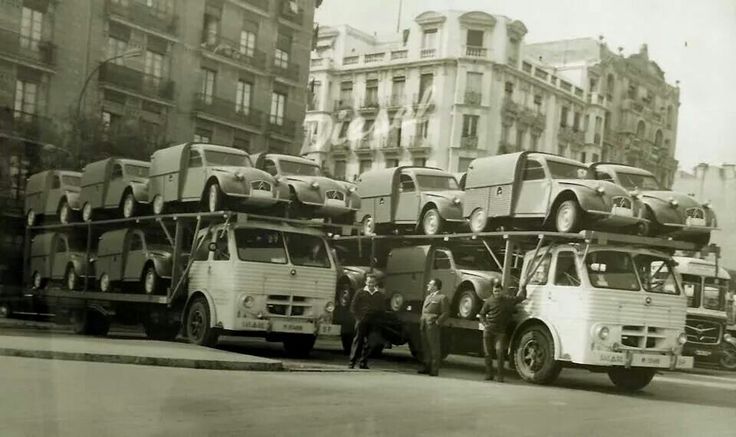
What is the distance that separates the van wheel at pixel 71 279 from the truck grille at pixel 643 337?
11288 millimetres

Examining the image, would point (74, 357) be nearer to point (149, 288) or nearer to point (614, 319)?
point (149, 288)

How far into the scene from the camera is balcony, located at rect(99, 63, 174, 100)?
76.9 feet

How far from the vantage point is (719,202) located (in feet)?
76.7

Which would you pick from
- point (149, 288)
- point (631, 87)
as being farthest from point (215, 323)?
point (631, 87)

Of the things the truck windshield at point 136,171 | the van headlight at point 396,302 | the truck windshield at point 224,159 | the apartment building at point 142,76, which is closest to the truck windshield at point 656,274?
the van headlight at point 396,302

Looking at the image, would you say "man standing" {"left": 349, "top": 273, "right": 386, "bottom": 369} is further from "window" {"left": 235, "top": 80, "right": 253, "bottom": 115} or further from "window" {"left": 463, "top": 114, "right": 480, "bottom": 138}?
"window" {"left": 235, "top": 80, "right": 253, "bottom": 115}

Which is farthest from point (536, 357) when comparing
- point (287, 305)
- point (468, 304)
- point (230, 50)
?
point (230, 50)

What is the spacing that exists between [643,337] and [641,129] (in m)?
9.20

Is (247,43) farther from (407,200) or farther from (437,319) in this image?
(437,319)

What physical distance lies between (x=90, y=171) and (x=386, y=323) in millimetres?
7906

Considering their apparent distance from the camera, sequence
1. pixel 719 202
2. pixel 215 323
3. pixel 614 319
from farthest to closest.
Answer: pixel 719 202, pixel 215 323, pixel 614 319

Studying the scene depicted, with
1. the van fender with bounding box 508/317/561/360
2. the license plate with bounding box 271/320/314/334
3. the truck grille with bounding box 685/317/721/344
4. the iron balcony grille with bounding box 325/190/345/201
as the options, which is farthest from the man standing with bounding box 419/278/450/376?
the truck grille with bounding box 685/317/721/344

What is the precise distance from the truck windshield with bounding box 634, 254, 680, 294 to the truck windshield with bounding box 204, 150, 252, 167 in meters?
7.00

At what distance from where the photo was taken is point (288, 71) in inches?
993
